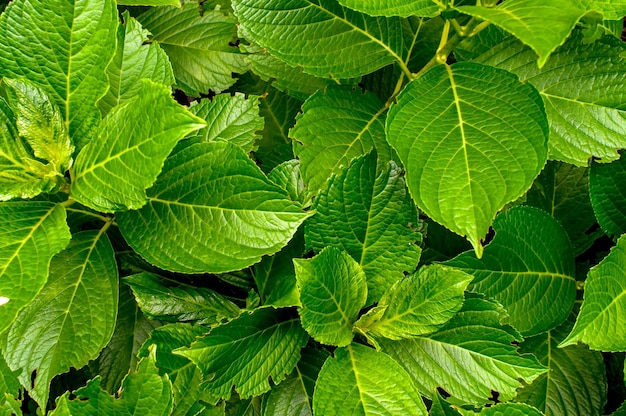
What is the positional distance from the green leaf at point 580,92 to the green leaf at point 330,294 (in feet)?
1.25

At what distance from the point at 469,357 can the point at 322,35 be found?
0.57m

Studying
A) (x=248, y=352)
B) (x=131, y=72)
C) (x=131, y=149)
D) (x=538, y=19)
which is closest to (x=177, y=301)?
(x=248, y=352)

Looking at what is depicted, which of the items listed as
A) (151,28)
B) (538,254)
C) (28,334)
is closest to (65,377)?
(28,334)

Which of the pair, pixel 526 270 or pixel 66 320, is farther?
pixel 526 270

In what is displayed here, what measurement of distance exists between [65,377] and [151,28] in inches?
27.8

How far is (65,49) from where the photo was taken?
2.68 feet

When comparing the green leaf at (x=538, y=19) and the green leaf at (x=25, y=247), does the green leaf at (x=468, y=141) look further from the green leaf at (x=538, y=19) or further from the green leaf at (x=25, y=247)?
the green leaf at (x=25, y=247)

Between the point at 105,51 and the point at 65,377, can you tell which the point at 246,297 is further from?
the point at 105,51

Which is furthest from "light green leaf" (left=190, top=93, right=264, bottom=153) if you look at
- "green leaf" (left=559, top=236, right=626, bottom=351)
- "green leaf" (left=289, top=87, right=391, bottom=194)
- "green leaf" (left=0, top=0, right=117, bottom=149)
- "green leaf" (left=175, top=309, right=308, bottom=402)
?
"green leaf" (left=559, top=236, right=626, bottom=351)

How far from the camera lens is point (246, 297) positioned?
3.31 ft

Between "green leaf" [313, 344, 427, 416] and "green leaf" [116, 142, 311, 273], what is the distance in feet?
0.68

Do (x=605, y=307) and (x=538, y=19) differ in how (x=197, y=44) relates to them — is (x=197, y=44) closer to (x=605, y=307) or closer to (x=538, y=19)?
(x=538, y=19)

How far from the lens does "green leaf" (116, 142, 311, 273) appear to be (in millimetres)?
781

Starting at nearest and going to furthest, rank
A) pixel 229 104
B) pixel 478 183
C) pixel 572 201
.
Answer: pixel 478 183
pixel 229 104
pixel 572 201
